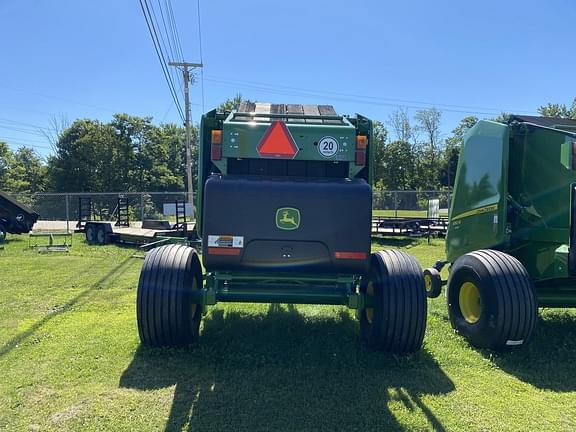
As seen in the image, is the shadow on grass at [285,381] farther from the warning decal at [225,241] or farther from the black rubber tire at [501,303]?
the warning decal at [225,241]

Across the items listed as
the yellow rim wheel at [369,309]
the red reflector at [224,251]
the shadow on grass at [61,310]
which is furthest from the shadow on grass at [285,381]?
the shadow on grass at [61,310]

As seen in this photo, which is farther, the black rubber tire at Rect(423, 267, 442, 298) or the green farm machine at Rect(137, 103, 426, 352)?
the black rubber tire at Rect(423, 267, 442, 298)

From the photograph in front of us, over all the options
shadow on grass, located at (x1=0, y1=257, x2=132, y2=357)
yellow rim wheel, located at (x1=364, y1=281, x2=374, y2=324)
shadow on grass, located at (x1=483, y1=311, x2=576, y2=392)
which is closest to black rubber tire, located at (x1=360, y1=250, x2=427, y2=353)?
yellow rim wheel, located at (x1=364, y1=281, x2=374, y2=324)

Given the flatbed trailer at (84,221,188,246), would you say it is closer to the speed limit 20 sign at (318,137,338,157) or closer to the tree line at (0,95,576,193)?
the speed limit 20 sign at (318,137,338,157)

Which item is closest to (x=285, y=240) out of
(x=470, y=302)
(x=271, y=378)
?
(x=271, y=378)

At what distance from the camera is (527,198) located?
532 cm

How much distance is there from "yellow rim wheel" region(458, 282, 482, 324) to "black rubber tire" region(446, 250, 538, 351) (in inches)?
5.5

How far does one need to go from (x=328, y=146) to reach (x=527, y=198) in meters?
2.49

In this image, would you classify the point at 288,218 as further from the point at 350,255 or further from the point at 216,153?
the point at 216,153

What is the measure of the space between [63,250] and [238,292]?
11.7 meters

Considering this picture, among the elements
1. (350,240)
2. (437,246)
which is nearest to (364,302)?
(350,240)

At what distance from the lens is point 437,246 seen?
15.8 metres

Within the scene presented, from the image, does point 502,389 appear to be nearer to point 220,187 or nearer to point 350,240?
point 350,240

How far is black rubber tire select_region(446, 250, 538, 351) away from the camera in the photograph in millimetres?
4465
